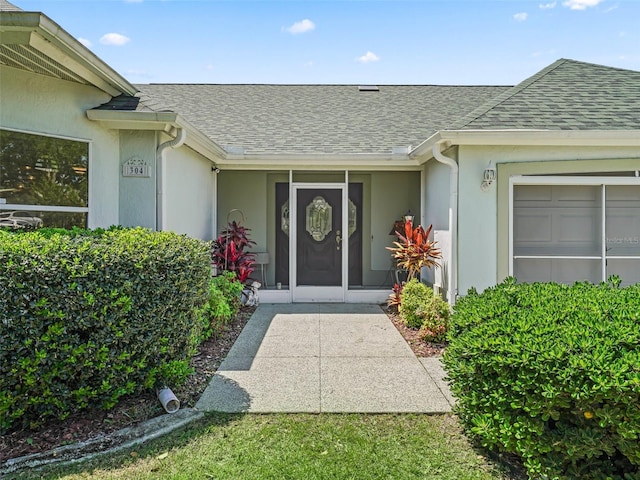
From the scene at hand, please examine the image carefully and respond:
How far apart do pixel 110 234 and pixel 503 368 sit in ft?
13.3

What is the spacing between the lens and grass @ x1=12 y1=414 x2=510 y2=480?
3039mm

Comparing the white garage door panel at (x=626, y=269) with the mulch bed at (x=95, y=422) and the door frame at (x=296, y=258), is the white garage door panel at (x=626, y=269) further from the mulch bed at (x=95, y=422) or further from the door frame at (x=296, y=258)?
the mulch bed at (x=95, y=422)

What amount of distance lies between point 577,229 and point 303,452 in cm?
584

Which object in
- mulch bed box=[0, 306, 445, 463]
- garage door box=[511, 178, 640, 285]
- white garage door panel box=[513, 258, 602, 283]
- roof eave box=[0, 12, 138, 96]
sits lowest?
mulch bed box=[0, 306, 445, 463]

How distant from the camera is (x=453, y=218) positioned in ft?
21.9

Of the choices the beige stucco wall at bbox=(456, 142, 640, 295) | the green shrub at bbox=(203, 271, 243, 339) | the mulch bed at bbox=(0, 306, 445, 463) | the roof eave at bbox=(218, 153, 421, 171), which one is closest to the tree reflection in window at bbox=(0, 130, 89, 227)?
the green shrub at bbox=(203, 271, 243, 339)

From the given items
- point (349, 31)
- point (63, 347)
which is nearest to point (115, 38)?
point (349, 31)

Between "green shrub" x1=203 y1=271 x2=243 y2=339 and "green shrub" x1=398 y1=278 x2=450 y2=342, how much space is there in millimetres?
3006

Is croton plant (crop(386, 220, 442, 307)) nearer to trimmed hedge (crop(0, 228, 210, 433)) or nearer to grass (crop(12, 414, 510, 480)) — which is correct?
grass (crop(12, 414, 510, 480))

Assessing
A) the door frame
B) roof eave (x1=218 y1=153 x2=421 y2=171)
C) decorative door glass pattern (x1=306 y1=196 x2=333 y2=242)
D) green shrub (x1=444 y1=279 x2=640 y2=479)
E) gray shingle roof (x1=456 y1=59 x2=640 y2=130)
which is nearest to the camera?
green shrub (x1=444 y1=279 x2=640 y2=479)

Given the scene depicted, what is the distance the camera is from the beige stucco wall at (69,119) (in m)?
5.01

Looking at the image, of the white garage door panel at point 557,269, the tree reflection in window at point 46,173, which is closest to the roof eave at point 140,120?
the tree reflection in window at point 46,173

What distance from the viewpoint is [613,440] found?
268 centimetres

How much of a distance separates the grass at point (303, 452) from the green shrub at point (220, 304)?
84.1 inches
